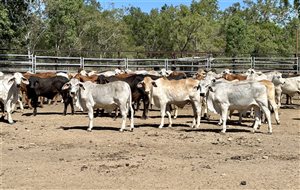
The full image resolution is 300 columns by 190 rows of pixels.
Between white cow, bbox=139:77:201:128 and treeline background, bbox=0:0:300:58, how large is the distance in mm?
14161

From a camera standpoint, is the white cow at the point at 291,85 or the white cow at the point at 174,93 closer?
the white cow at the point at 174,93

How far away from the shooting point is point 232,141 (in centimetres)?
1202

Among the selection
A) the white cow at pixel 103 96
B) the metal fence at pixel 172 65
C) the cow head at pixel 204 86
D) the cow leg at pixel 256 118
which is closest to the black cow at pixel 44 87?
the white cow at pixel 103 96

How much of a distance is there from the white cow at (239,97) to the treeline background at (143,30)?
1565 centimetres

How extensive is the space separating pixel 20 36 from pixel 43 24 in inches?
168

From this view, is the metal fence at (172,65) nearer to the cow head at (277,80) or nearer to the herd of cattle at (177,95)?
the cow head at (277,80)

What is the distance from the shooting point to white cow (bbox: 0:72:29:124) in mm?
15258

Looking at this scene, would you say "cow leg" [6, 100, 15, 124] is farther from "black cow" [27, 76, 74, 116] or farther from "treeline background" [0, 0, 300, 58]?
"treeline background" [0, 0, 300, 58]

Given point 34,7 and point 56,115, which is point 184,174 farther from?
point 34,7

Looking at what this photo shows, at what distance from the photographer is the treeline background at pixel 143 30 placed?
122 ft

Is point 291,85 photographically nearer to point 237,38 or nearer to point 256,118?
point 256,118

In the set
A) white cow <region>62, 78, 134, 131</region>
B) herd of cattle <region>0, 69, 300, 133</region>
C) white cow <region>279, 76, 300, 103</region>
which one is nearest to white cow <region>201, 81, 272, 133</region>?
herd of cattle <region>0, 69, 300, 133</region>

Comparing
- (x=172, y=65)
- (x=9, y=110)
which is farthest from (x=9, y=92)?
(x=172, y=65)

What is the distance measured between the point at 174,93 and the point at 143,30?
2506 inches
